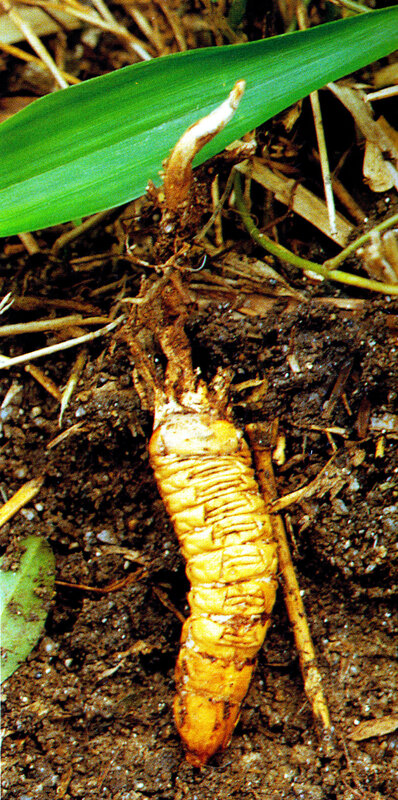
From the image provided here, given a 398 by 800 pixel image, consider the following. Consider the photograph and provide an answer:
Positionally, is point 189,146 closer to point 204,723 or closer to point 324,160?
point 324,160

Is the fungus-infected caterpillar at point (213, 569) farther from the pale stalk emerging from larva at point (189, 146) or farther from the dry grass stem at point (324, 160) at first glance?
the dry grass stem at point (324, 160)

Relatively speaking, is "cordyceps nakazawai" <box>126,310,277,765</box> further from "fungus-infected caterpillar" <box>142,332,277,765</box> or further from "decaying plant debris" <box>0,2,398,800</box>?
"decaying plant debris" <box>0,2,398,800</box>

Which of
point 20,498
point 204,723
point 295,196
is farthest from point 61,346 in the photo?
point 204,723

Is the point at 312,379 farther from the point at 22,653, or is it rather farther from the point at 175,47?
the point at 175,47

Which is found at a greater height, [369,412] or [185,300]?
[185,300]

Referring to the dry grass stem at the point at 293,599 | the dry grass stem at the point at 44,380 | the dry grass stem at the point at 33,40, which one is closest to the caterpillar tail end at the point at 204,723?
the dry grass stem at the point at 293,599

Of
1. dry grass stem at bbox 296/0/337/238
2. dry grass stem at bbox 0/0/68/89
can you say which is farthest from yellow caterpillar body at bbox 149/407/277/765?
dry grass stem at bbox 0/0/68/89

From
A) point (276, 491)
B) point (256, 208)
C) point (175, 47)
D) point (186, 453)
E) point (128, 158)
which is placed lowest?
point (276, 491)

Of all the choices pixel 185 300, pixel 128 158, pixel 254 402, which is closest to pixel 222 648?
pixel 254 402
